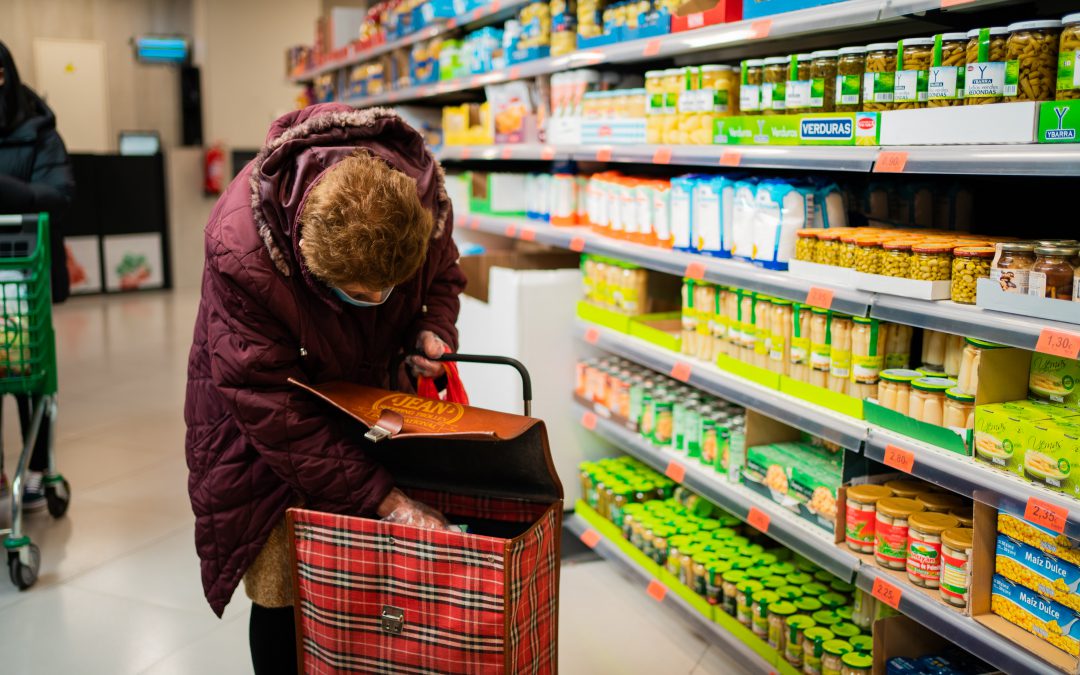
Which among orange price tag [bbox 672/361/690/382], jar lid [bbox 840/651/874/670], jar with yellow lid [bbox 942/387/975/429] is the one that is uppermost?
jar with yellow lid [bbox 942/387/975/429]

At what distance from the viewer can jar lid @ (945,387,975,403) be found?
7.04 ft

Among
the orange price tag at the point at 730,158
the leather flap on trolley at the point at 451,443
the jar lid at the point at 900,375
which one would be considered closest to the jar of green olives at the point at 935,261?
the jar lid at the point at 900,375

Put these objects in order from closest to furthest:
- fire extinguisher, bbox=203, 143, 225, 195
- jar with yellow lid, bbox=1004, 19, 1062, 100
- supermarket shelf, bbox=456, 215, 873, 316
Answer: jar with yellow lid, bbox=1004, 19, 1062, 100 → supermarket shelf, bbox=456, 215, 873, 316 → fire extinguisher, bbox=203, 143, 225, 195

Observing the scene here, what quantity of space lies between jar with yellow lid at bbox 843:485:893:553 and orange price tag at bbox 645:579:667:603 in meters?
0.88

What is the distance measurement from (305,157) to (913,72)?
1.37 meters

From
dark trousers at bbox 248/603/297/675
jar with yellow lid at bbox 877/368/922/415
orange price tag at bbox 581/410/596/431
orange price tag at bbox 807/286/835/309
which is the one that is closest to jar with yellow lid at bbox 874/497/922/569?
jar with yellow lid at bbox 877/368/922/415

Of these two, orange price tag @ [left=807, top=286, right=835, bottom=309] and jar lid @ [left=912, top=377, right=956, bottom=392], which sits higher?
orange price tag @ [left=807, top=286, right=835, bottom=309]

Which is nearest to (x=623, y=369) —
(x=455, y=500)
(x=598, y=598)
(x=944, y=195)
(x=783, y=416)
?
(x=598, y=598)

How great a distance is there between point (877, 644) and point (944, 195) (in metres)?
1.26

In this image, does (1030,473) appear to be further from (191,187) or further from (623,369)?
(191,187)

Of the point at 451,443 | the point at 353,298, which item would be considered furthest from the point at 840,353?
the point at 353,298

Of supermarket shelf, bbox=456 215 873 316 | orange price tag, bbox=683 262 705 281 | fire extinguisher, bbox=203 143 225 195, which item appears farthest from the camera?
fire extinguisher, bbox=203 143 225 195

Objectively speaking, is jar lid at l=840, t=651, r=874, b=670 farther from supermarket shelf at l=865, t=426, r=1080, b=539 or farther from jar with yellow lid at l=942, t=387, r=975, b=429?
jar with yellow lid at l=942, t=387, r=975, b=429

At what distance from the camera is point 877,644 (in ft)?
7.73
